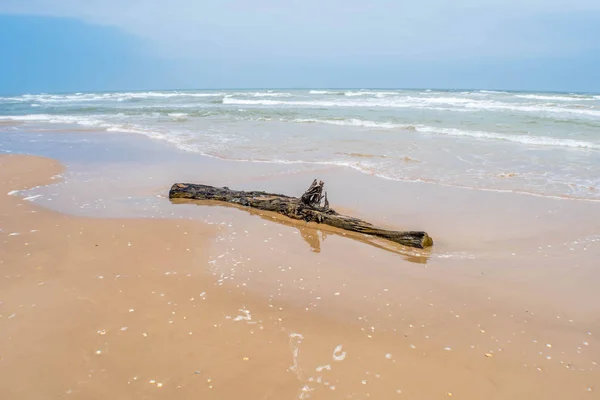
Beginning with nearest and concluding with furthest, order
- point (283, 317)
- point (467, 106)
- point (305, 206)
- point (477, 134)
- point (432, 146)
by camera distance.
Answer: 1. point (283, 317)
2. point (305, 206)
3. point (432, 146)
4. point (477, 134)
5. point (467, 106)

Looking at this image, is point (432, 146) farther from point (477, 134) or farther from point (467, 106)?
point (467, 106)

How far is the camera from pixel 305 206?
6.77 meters

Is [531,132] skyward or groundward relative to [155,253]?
skyward

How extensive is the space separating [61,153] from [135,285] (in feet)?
34.0

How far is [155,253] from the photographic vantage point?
5.29 metres

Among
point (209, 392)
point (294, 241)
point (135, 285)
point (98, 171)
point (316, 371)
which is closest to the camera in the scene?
point (209, 392)

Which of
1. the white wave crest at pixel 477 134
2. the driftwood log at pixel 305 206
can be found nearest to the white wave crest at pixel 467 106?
the white wave crest at pixel 477 134

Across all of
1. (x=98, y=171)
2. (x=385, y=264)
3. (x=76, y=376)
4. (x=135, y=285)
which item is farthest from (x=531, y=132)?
(x=76, y=376)

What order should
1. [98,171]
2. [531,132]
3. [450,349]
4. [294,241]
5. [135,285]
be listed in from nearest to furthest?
[450,349] → [135,285] → [294,241] → [98,171] → [531,132]

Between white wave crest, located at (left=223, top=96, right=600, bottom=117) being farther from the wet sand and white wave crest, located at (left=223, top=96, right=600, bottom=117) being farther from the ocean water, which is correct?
the wet sand

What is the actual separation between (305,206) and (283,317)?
10.0 ft

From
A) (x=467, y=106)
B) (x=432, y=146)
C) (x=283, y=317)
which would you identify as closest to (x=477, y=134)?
(x=432, y=146)

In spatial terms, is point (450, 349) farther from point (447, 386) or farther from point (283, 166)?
point (283, 166)

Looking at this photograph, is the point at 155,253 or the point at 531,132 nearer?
the point at 155,253
